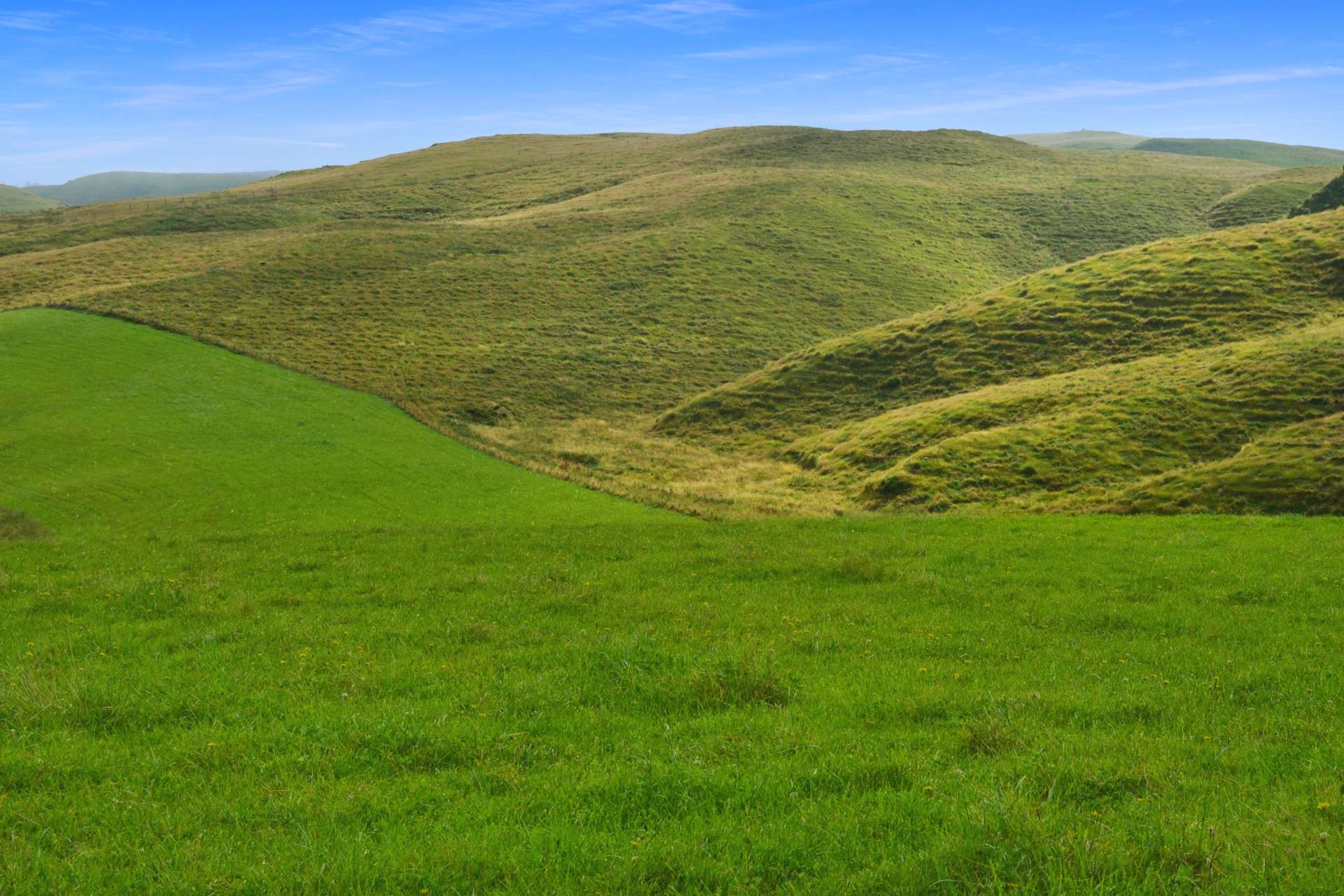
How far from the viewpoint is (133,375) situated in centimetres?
3794

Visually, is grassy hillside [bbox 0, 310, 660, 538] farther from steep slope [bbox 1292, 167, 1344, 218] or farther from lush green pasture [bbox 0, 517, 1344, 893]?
steep slope [bbox 1292, 167, 1344, 218]

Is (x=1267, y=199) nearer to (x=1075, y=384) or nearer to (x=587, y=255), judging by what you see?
(x=587, y=255)

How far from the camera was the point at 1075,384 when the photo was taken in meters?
42.8

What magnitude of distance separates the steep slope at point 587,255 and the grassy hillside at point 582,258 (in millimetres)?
370

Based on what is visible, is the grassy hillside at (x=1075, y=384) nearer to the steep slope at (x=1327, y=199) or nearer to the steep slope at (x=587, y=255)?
the steep slope at (x=587, y=255)

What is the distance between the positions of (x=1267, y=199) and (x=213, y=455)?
4829 inches

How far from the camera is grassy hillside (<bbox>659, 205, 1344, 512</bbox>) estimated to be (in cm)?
3353

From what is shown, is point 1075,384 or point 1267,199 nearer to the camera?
point 1075,384

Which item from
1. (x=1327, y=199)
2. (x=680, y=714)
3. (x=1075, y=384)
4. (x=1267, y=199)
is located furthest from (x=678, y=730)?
(x=1267, y=199)

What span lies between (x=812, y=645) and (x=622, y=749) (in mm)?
4367

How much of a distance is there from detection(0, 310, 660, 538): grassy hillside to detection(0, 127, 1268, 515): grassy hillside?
4.96m

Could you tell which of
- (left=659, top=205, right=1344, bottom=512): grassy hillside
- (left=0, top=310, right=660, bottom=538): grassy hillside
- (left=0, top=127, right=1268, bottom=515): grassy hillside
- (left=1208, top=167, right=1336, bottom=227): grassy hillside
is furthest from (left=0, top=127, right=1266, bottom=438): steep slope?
(left=659, top=205, right=1344, bottom=512): grassy hillside

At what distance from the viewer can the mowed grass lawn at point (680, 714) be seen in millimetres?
5969

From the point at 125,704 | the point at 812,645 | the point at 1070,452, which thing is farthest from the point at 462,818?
the point at 1070,452
